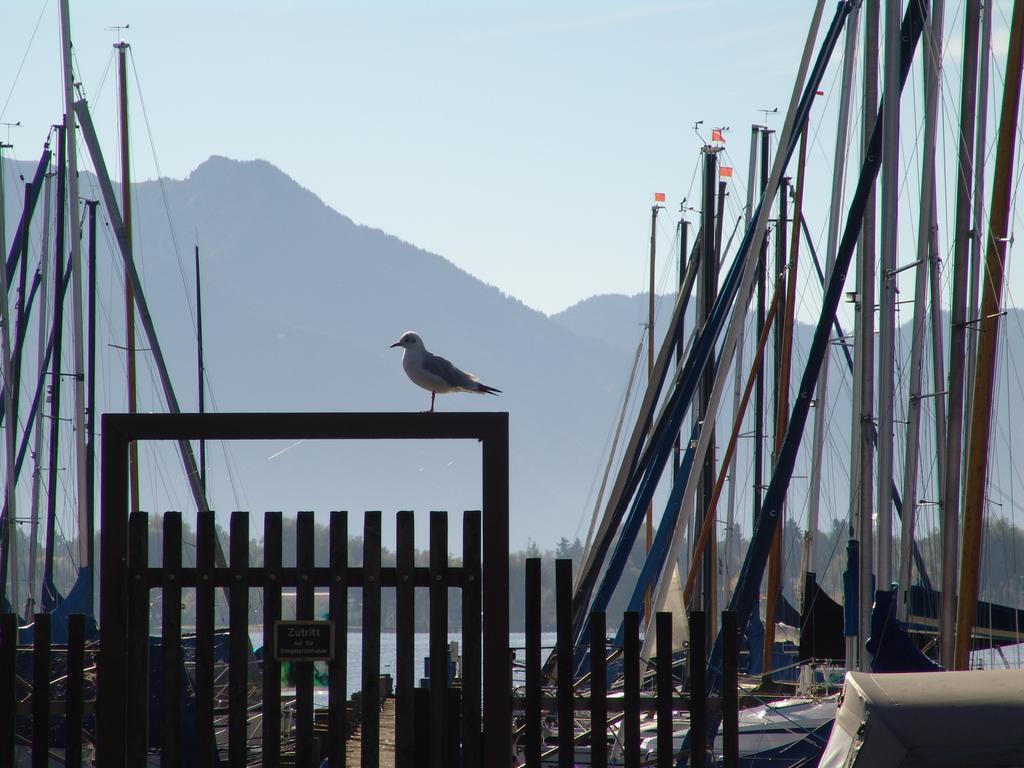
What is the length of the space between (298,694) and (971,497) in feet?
19.5

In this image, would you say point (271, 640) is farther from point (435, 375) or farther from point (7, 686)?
point (435, 375)

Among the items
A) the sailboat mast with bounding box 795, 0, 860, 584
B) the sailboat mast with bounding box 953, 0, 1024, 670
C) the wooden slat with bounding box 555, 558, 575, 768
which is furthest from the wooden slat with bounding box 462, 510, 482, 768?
the sailboat mast with bounding box 795, 0, 860, 584

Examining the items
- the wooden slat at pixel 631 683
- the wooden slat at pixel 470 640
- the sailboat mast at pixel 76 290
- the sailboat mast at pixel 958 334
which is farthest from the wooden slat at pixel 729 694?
the sailboat mast at pixel 76 290

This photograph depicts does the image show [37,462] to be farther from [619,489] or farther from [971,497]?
[971,497]

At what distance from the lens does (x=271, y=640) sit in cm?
749

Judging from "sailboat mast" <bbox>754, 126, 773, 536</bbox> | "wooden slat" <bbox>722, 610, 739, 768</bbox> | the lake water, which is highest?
"sailboat mast" <bbox>754, 126, 773, 536</bbox>

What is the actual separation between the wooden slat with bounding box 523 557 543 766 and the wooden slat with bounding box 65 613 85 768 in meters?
2.40

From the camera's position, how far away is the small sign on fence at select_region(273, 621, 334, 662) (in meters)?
7.49

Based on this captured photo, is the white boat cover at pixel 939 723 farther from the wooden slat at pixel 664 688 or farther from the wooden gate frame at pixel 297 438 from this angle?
the wooden gate frame at pixel 297 438

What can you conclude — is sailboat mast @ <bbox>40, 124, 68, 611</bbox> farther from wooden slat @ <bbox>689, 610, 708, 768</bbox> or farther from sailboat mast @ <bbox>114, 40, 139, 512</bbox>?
wooden slat @ <bbox>689, 610, 708, 768</bbox>

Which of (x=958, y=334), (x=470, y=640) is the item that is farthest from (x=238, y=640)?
(x=958, y=334)

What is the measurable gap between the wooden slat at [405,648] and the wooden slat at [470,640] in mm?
277

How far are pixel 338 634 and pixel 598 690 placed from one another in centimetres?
143

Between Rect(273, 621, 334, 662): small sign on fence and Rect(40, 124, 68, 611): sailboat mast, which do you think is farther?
Rect(40, 124, 68, 611): sailboat mast
